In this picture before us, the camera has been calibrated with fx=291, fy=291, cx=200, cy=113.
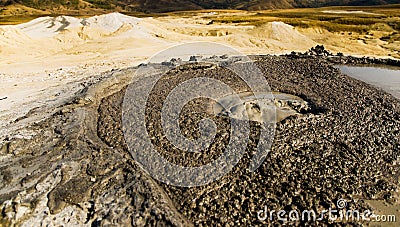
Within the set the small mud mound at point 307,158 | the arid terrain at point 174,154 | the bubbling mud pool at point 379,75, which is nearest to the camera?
the arid terrain at point 174,154

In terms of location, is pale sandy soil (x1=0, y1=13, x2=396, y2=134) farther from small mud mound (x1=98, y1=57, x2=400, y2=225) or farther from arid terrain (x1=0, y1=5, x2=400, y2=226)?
small mud mound (x1=98, y1=57, x2=400, y2=225)

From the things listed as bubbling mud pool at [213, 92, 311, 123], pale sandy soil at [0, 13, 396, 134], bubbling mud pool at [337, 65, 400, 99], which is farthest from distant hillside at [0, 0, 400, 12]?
bubbling mud pool at [213, 92, 311, 123]

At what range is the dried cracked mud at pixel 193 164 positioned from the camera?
24.9 ft

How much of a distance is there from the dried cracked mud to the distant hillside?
117 metres

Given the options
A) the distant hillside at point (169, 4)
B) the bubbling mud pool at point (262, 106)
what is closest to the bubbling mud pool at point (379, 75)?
the bubbling mud pool at point (262, 106)

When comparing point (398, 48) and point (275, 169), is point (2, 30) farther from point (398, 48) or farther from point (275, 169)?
point (398, 48)

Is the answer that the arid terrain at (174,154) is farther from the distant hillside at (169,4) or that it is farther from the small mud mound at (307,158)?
the distant hillside at (169,4)

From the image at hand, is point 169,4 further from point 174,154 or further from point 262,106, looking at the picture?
point 174,154

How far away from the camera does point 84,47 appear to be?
29484 mm

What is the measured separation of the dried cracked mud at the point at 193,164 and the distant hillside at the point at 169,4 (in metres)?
117

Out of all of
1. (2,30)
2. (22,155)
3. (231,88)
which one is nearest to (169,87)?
(231,88)

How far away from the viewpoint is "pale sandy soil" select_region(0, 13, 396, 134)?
17.0 meters

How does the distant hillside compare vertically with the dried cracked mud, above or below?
above

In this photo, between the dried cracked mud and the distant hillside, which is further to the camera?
the distant hillside
